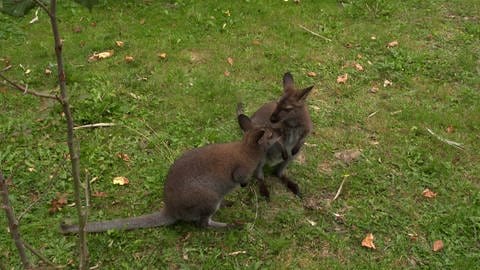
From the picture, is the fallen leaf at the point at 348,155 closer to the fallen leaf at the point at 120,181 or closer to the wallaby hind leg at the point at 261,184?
the wallaby hind leg at the point at 261,184

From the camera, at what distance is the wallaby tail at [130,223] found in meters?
3.96

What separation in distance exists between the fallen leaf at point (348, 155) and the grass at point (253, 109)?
7 centimetres

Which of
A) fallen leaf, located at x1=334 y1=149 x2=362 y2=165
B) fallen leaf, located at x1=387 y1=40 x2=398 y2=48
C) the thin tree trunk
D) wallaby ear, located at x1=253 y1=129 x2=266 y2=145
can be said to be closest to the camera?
the thin tree trunk

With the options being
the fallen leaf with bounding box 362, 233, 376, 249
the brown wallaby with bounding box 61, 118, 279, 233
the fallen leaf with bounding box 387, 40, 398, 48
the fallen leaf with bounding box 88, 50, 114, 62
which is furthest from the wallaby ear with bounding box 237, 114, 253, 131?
the fallen leaf with bounding box 387, 40, 398, 48

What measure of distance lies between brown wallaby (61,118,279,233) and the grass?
128mm

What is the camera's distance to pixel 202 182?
12.7 feet

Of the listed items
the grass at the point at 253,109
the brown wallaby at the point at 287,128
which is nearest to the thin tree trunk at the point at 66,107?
the grass at the point at 253,109

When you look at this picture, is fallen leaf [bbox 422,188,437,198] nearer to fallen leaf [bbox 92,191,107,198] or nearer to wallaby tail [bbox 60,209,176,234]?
wallaby tail [bbox 60,209,176,234]

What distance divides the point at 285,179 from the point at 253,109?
1284mm

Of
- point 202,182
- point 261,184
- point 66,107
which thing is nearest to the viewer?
point 66,107

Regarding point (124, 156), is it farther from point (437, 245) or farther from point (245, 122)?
point (437, 245)

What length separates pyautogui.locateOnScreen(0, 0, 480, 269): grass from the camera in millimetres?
4070

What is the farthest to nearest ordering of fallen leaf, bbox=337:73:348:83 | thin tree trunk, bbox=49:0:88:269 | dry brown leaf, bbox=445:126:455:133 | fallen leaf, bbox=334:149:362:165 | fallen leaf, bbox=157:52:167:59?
fallen leaf, bbox=157:52:167:59 < fallen leaf, bbox=337:73:348:83 < dry brown leaf, bbox=445:126:455:133 < fallen leaf, bbox=334:149:362:165 < thin tree trunk, bbox=49:0:88:269

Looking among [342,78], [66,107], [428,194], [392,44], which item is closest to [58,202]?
[66,107]
